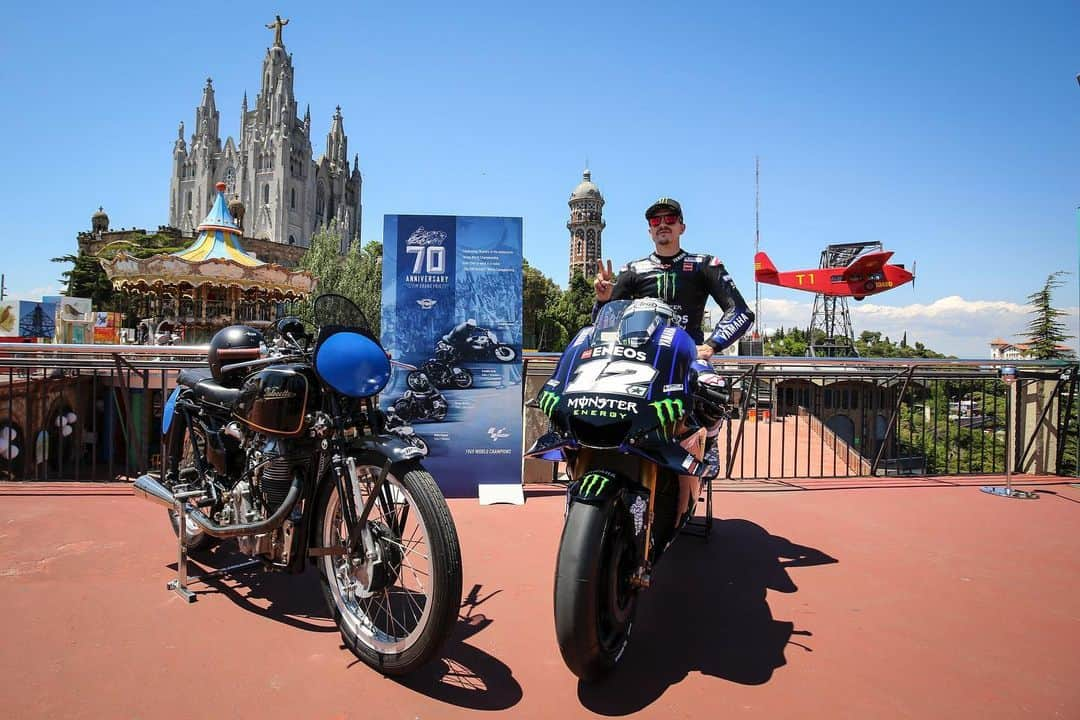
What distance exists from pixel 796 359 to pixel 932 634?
11.4 ft

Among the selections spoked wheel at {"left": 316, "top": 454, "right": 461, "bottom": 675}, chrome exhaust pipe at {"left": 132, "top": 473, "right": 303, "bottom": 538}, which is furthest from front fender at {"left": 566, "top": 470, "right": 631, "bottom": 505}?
chrome exhaust pipe at {"left": 132, "top": 473, "right": 303, "bottom": 538}

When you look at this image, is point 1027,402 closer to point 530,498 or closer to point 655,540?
point 530,498

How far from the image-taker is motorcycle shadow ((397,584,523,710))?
2.28 metres

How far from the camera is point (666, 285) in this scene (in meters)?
3.73

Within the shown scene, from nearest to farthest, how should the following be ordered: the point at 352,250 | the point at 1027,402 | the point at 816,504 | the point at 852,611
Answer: the point at 852,611 < the point at 816,504 < the point at 1027,402 < the point at 352,250

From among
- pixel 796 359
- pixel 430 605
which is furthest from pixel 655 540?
pixel 796 359

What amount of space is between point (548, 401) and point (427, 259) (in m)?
3.10

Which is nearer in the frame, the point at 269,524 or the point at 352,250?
the point at 269,524

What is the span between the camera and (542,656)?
2.62 meters

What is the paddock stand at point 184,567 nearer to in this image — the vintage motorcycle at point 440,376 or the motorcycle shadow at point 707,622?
the motorcycle shadow at point 707,622

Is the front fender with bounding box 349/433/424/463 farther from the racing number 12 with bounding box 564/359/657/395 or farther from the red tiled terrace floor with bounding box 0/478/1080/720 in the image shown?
the red tiled terrace floor with bounding box 0/478/1080/720

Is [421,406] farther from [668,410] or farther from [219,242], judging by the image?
[219,242]

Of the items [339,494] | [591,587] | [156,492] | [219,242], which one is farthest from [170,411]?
[219,242]

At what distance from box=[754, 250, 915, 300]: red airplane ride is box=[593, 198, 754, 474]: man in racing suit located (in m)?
31.1
